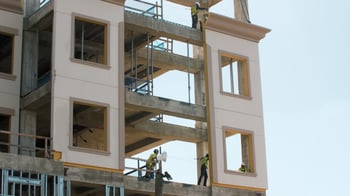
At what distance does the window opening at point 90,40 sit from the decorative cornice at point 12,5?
11.4 ft

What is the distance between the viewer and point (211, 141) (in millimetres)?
53188

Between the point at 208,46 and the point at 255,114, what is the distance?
527 cm

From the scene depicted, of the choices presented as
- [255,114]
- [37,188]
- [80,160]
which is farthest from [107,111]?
[255,114]

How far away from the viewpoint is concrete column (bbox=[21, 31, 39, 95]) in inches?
2005

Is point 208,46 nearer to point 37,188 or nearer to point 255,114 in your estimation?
point 255,114

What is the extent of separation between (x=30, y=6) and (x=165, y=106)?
10.2 meters

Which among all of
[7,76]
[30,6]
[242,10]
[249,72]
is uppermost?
[242,10]

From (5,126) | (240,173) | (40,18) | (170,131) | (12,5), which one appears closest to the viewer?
(40,18)

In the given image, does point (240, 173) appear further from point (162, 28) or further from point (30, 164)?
point (30, 164)

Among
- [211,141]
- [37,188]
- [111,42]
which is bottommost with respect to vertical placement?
[37,188]

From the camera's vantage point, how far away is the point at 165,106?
52562 mm

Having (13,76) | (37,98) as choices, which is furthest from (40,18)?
(37,98)

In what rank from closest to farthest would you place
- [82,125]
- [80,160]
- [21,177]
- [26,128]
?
[21,177] → [80,160] → [26,128] → [82,125]

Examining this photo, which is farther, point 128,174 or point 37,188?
point 128,174
